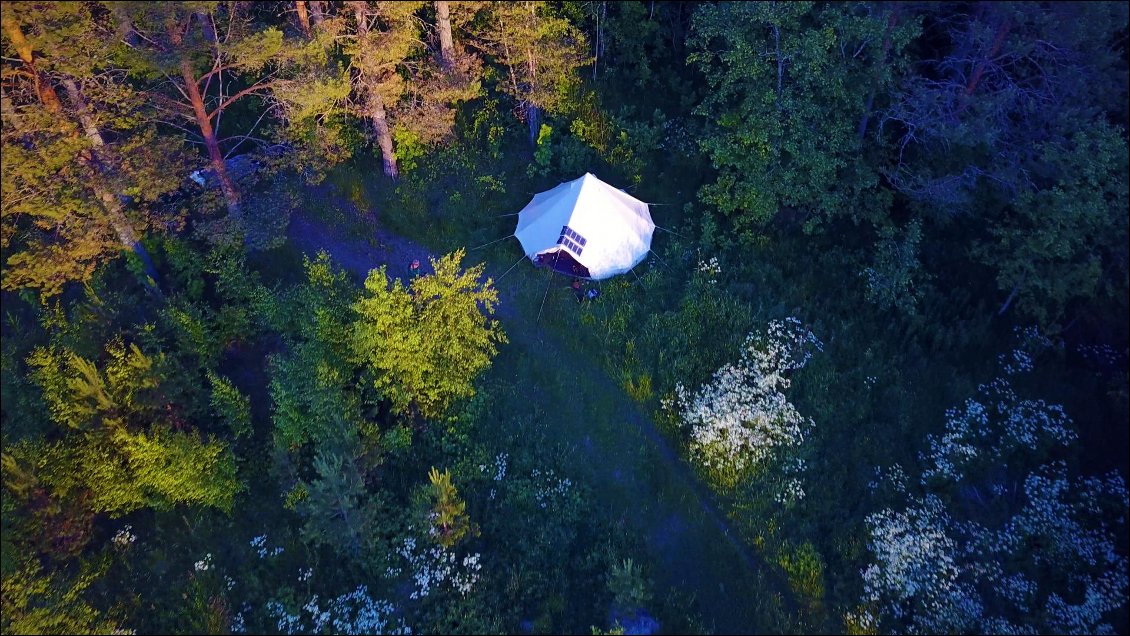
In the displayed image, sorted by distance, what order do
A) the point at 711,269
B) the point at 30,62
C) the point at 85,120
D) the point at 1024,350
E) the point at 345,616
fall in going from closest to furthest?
the point at 345,616 → the point at 30,62 → the point at 85,120 → the point at 1024,350 → the point at 711,269

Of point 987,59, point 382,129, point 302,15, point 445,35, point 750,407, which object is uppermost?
point 987,59

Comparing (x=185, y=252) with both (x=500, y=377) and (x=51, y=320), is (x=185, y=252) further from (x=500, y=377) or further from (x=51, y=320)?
(x=500, y=377)

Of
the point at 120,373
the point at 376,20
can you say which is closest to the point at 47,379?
the point at 120,373

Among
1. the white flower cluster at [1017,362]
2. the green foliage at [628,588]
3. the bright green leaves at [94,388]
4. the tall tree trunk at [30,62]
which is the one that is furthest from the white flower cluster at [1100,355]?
the tall tree trunk at [30,62]

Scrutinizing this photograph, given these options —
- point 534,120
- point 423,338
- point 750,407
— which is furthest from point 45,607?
point 534,120

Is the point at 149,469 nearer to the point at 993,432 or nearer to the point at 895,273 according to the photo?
the point at 895,273
